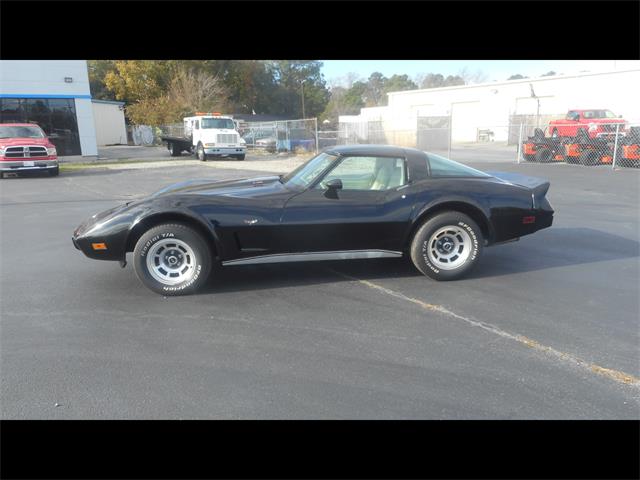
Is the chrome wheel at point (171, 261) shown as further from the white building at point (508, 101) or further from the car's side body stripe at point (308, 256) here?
the white building at point (508, 101)

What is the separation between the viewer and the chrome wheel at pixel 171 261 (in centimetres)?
459

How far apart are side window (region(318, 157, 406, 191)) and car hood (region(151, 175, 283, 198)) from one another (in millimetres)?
703

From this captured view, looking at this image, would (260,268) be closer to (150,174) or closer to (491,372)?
(491,372)

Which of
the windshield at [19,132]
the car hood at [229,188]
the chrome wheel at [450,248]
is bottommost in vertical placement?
the chrome wheel at [450,248]

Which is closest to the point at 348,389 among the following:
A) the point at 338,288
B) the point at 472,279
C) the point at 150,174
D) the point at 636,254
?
the point at 338,288

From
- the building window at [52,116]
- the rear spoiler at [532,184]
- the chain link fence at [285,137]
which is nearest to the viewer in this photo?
the rear spoiler at [532,184]

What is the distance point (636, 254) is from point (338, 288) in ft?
13.2

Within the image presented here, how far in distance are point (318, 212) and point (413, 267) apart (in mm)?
1500

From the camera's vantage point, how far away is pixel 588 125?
1844 centimetres

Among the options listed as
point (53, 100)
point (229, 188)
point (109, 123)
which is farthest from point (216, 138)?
point (109, 123)

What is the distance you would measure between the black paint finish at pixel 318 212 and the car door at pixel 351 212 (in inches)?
0.4

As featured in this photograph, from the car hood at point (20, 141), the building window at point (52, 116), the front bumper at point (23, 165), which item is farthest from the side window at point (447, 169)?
the building window at point (52, 116)

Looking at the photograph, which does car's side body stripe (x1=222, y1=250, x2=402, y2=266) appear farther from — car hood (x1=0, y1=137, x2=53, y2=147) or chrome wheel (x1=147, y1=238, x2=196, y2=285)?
car hood (x1=0, y1=137, x2=53, y2=147)

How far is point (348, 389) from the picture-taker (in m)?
3.03
